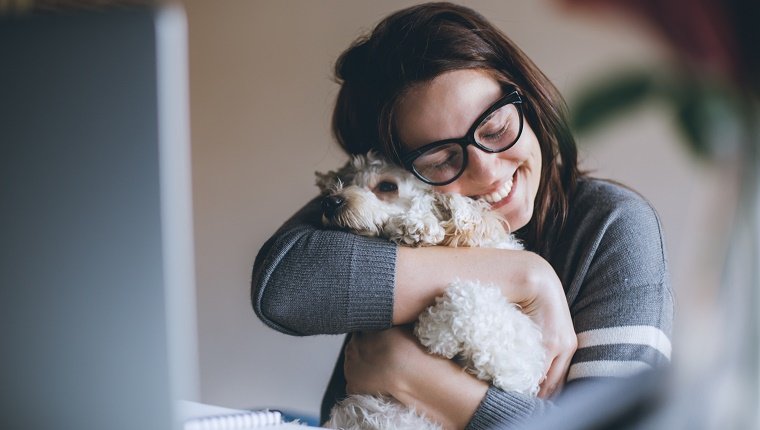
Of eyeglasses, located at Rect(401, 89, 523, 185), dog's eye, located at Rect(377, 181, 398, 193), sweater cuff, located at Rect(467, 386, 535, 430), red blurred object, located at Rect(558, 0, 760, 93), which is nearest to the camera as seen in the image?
red blurred object, located at Rect(558, 0, 760, 93)

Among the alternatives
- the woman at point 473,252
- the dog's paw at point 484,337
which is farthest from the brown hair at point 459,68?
the dog's paw at point 484,337

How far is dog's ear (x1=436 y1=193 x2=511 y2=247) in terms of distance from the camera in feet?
3.98

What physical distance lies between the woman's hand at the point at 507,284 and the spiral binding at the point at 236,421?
0.27m

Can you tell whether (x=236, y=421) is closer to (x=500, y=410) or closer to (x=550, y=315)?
(x=500, y=410)

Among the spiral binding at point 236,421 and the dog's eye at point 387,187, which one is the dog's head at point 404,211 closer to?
the dog's eye at point 387,187

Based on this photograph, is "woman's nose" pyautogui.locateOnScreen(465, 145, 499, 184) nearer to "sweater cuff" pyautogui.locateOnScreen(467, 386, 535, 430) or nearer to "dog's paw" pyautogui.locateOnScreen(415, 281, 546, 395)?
"dog's paw" pyautogui.locateOnScreen(415, 281, 546, 395)

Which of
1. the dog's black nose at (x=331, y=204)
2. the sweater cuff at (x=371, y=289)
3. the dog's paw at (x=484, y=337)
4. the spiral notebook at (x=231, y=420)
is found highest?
the dog's black nose at (x=331, y=204)

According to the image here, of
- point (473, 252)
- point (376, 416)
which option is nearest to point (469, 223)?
point (473, 252)

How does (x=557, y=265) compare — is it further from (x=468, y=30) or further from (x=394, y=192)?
(x=468, y=30)

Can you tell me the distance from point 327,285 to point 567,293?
0.44 metres

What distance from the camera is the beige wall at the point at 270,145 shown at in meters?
1.38

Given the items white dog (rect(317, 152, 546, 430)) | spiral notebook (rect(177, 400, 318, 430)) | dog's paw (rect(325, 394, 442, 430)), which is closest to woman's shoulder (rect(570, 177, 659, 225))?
white dog (rect(317, 152, 546, 430))

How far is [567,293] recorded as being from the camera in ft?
4.02

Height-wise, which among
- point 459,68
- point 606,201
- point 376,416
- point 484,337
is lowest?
point 376,416
